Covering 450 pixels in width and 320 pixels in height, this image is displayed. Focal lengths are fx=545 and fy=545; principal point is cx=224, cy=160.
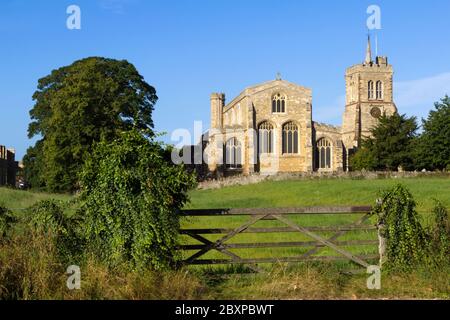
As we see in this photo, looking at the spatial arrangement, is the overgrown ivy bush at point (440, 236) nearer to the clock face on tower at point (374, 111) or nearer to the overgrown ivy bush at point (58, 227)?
the overgrown ivy bush at point (58, 227)

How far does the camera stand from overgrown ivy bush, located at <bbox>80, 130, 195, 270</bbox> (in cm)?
854

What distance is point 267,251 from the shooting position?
43.2 ft

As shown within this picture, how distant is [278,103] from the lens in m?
69.3

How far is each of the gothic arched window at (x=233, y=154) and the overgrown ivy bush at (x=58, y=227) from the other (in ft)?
193

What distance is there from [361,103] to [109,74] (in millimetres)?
44683

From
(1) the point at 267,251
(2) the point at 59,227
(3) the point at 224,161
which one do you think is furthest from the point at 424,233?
(3) the point at 224,161

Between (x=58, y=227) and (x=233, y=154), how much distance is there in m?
59.6

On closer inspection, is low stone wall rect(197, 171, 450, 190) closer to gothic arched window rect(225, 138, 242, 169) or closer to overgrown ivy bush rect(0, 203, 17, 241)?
gothic arched window rect(225, 138, 242, 169)

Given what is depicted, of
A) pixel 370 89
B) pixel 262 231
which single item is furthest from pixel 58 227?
pixel 370 89

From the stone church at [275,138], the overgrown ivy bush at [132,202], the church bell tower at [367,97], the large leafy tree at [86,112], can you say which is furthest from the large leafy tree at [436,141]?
the overgrown ivy bush at [132,202]
